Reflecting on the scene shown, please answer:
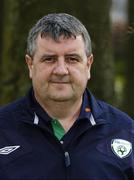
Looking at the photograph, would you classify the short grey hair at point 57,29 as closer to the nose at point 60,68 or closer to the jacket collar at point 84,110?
the nose at point 60,68

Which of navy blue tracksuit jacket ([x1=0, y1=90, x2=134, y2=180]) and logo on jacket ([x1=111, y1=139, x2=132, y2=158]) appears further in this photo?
logo on jacket ([x1=111, y1=139, x2=132, y2=158])

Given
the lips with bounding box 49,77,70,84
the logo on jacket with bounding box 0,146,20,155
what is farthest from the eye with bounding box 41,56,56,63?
the logo on jacket with bounding box 0,146,20,155

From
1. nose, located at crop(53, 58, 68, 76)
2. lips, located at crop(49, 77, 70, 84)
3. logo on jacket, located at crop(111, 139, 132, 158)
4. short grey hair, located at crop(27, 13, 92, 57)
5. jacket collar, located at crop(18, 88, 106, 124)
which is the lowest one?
logo on jacket, located at crop(111, 139, 132, 158)

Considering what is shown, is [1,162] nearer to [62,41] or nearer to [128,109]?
[62,41]

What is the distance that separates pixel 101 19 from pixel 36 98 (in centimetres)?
258

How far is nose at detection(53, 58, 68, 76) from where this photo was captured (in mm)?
5418

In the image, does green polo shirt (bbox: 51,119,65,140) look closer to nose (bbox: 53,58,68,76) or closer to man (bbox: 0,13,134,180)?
man (bbox: 0,13,134,180)

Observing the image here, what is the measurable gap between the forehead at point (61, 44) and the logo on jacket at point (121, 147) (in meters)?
0.72

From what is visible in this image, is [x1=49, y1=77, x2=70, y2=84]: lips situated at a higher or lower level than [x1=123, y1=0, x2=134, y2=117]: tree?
higher

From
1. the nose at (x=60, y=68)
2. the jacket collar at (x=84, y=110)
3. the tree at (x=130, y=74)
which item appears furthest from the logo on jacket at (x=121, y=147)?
the tree at (x=130, y=74)

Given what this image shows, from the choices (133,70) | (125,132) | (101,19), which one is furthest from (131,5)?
(125,132)

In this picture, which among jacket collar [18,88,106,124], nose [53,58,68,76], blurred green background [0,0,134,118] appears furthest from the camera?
blurred green background [0,0,134,118]

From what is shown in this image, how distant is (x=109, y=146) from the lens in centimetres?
561

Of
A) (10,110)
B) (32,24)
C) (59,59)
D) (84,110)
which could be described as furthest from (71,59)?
(32,24)
